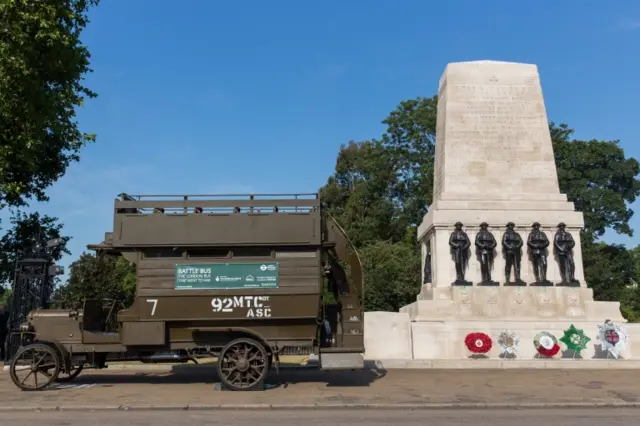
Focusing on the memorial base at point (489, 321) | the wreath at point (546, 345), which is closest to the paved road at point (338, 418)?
the memorial base at point (489, 321)

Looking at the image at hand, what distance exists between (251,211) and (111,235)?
2.99 meters

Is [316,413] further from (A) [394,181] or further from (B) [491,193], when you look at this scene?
(A) [394,181]

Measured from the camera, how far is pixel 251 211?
1212 cm

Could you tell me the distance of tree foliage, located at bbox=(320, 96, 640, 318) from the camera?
135 feet

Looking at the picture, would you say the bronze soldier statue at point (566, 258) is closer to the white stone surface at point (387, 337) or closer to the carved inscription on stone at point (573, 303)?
the carved inscription on stone at point (573, 303)

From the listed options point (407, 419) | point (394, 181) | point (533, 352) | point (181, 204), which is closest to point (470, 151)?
point (533, 352)

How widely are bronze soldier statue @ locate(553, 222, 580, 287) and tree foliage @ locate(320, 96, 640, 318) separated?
18.2 metres

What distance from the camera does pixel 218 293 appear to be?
11.8 meters

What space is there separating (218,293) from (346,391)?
323cm

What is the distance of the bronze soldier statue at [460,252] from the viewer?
19172 mm

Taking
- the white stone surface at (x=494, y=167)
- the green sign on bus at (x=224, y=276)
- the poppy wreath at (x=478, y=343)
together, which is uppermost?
the white stone surface at (x=494, y=167)


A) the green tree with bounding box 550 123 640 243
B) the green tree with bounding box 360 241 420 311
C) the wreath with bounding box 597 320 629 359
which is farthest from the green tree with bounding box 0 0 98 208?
the green tree with bounding box 550 123 640 243

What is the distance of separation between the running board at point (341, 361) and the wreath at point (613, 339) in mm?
9422

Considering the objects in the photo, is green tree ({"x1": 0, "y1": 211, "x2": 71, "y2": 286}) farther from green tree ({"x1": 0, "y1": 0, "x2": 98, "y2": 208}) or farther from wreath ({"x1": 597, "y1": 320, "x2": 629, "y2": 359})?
wreath ({"x1": 597, "y1": 320, "x2": 629, "y2": 359})
